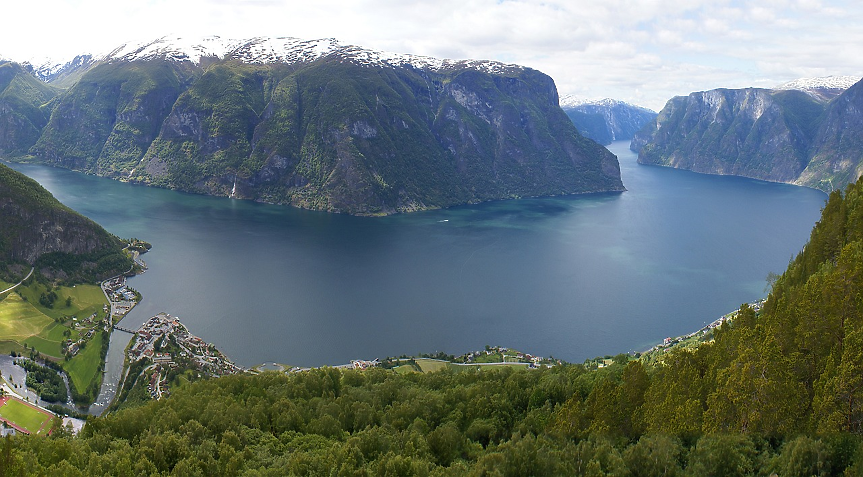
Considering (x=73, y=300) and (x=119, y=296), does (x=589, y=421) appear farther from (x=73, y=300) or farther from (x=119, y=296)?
(x=73, y=300)

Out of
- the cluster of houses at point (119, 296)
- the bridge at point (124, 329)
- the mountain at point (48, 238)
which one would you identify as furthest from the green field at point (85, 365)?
the mountain at point (48, 238)

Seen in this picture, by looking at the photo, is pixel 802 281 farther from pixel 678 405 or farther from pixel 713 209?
pixel 713 209

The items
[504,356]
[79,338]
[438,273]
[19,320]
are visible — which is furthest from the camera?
[438,273]

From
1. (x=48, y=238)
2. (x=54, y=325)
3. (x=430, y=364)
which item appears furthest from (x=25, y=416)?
(x=48, y=238)

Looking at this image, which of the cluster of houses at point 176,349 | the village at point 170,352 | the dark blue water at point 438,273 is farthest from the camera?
the dark blue water at point 438,273

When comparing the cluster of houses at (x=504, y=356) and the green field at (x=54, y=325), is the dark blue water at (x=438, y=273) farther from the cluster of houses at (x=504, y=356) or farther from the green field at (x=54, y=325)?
Result: the green field at (x=54, y=325)

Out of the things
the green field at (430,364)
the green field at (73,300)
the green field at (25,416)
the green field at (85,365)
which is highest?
the green field at (430,364)
